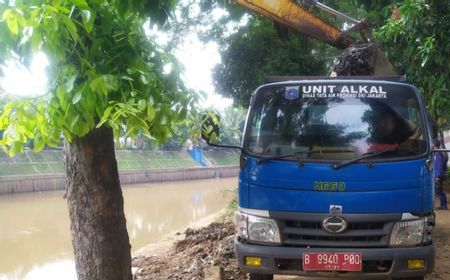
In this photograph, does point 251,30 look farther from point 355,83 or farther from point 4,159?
point 4,159

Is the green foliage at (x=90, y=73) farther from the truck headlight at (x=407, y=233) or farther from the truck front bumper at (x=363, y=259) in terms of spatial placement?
the truck headlight at (x=407, y=233)

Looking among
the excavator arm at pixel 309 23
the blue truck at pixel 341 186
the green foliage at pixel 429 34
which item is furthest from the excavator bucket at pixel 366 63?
the blue truck at pixel 341 186

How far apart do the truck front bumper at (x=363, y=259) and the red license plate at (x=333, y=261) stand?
0.10 ft

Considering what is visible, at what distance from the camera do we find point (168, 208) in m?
19.6

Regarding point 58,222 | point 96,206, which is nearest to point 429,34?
point 96,206

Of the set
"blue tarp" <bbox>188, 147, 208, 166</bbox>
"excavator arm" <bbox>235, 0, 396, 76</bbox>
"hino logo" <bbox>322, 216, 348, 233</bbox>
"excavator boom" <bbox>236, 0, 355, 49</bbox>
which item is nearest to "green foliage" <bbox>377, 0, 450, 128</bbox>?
"excavator arm" <bbox>235, 0, 396, 76</bbox>

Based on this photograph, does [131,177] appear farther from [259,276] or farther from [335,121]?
[335,121]

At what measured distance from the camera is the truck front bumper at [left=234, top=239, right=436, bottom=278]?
336 centimetres

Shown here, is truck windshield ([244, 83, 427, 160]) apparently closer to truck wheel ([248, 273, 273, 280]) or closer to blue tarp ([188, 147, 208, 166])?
truck wheel ([248, 273, 273, 280])

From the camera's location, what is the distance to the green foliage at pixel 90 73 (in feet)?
5.00

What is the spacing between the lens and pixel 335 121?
379cm

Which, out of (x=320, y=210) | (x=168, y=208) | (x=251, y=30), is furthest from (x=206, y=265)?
(x=168, y=208)

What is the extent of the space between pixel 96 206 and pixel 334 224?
5.82 feet

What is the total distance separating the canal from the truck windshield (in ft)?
21.7
